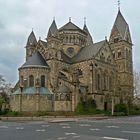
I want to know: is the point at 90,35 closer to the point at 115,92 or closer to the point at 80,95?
the point at 115,92

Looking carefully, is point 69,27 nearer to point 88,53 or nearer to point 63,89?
point 88,53

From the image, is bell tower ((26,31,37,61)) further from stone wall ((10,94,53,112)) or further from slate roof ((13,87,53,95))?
stone wall ((10,94,53,112))

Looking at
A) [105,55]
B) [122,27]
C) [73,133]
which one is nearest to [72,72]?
[105,55]

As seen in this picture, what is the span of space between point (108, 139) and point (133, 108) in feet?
182

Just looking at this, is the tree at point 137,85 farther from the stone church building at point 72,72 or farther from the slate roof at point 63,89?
the slate roof at point 63,89

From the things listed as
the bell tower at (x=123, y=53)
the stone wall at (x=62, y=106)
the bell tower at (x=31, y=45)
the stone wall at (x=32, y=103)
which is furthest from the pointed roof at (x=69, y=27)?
the stone wall at (x=62, y=106)

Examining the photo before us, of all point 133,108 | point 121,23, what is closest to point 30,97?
point 133,108

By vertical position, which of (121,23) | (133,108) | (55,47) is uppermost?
(121,23)

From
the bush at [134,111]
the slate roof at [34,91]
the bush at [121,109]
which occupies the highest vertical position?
the slate roof at [34,91]

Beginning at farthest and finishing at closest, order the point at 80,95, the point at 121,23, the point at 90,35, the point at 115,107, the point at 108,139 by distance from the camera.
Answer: the point at 90,35, the point at 121,23, the point at 115,107, the point at 80,95, the point at 108,139

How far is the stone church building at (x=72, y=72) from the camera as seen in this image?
54.1m

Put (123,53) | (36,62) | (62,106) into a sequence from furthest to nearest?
(123,53) < (36,62) < (62,106)

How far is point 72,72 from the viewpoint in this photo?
6216 cm

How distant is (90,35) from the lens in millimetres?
94000
